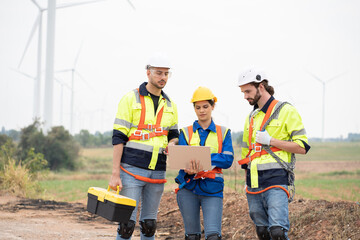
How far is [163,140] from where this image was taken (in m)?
5.16

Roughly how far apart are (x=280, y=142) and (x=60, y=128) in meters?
34.4

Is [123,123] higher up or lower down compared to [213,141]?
higher up

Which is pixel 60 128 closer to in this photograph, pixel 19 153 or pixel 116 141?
pixel 19 153

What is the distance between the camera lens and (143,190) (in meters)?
5.18

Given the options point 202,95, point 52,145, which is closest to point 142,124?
point 202,95

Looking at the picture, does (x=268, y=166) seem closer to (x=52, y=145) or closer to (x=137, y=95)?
(x=137, y=95)

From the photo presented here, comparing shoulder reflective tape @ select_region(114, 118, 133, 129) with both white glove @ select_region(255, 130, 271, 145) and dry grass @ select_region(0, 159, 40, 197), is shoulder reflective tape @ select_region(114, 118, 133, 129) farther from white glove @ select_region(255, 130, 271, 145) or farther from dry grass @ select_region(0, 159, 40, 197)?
dry grass @ select_region(0, 159, 40, 197)

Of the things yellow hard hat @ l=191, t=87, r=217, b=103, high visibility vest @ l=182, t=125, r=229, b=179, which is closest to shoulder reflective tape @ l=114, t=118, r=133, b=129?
high visibility vest @ l=182, t=125, r=229, b=179

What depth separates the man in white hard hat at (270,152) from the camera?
4426mm

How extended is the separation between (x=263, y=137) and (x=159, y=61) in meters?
1.44

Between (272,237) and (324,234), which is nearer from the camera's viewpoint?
(272,237)

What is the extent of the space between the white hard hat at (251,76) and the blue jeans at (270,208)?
113 centimetres

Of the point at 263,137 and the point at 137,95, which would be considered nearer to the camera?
the point at 263,137

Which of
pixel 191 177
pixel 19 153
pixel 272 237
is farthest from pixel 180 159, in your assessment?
pixel 19 153
